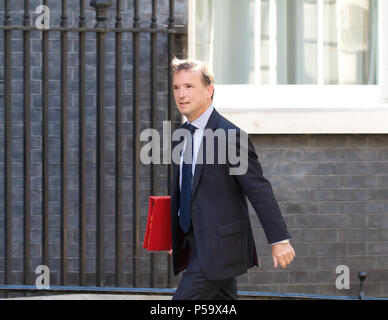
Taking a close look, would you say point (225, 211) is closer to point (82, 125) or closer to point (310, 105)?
point (82, 125)

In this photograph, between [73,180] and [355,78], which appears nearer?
[73,180]

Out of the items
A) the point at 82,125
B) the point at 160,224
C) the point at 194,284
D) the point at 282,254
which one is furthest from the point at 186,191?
the point at 82,125

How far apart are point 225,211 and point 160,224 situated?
0.45 m

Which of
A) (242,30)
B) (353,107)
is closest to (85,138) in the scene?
(242,30)

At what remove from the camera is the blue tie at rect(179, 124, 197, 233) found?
4.58 meters

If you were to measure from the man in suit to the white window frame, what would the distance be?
265 centimetres

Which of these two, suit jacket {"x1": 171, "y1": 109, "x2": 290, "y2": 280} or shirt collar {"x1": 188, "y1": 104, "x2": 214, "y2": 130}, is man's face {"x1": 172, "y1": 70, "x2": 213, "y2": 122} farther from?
suit jacket {"x1": 171, "y1": 109, "x2": 290, "y2": 280}

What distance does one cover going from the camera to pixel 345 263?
743 cm

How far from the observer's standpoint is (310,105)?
757 centimetres

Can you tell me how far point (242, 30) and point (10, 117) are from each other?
2253 millimetres

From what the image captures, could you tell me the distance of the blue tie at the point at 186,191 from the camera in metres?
4.58

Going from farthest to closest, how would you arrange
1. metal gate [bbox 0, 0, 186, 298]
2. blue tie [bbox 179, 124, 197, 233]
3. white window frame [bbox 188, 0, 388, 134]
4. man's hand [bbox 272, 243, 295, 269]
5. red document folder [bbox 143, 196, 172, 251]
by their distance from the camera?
white window frame [bbox 188, 0, 388, 134]
metal gate [bbox 0, 0, 186, 298]
red document folder [bbox 143, 196, 172, 251]
blue tie [bbox 179, 124, 197, 233]
man's hand [bbox 272, 243, 295, 269]

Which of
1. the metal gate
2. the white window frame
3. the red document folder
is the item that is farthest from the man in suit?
the white window frame

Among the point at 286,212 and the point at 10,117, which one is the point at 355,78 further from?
the point at 10,117
